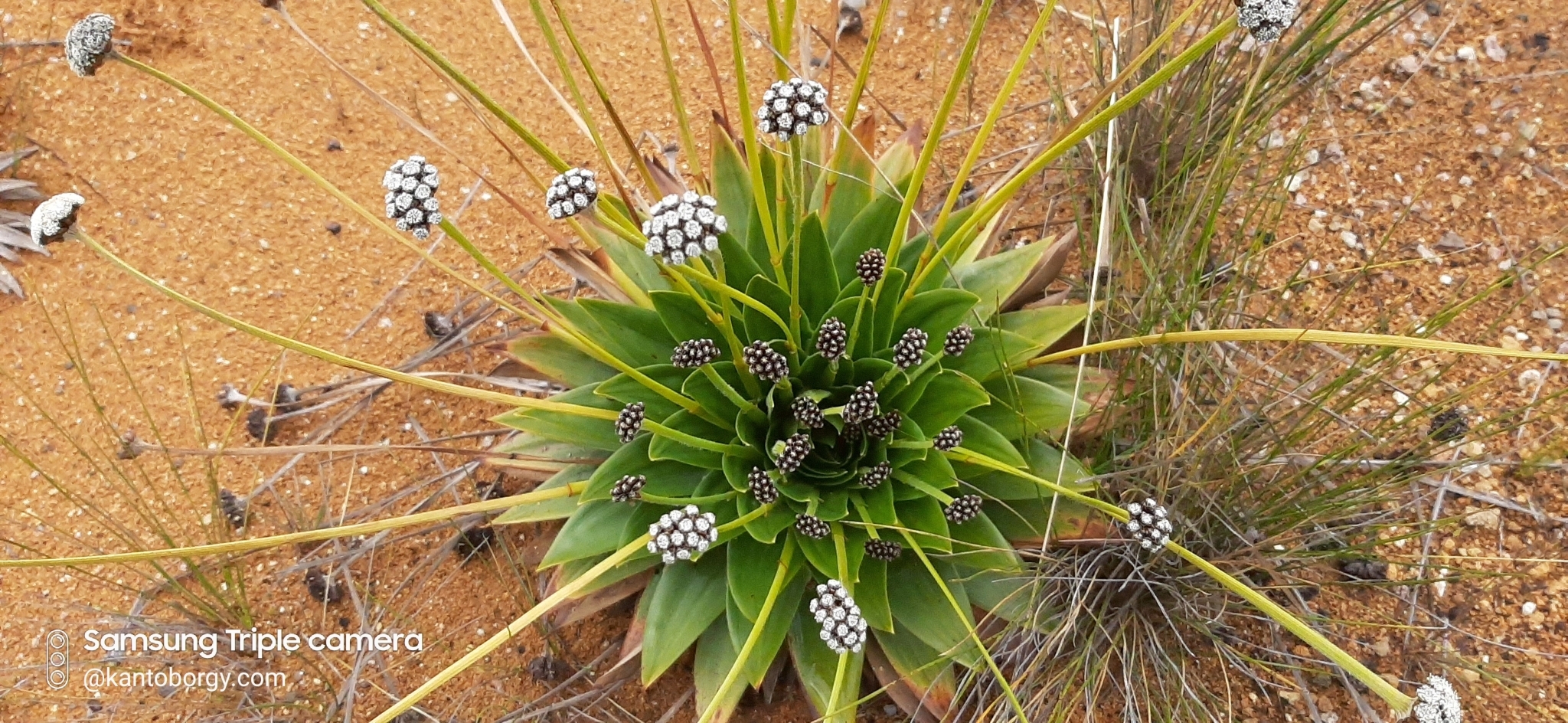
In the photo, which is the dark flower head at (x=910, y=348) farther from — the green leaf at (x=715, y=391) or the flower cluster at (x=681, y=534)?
the flower cluster at (x=681, y=534)

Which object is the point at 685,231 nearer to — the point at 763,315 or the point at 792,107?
the point at 792,107

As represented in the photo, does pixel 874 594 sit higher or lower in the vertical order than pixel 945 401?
lower

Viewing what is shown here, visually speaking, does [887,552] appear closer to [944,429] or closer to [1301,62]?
[944,429]

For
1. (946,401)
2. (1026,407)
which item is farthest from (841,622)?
(1026,407)

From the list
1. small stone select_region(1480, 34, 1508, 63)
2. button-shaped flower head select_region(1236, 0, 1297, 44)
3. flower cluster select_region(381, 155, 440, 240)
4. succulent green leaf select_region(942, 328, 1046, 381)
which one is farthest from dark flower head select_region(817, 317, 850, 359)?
small stone select_region(1480, 34, 1508, 63)

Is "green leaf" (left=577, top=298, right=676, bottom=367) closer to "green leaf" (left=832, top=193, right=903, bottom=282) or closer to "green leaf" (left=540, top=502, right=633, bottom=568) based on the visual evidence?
"green leaf" (left=540, top=502, right=633, bottom=568)

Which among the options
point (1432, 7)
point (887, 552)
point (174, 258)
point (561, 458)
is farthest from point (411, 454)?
point (1432, 7)
